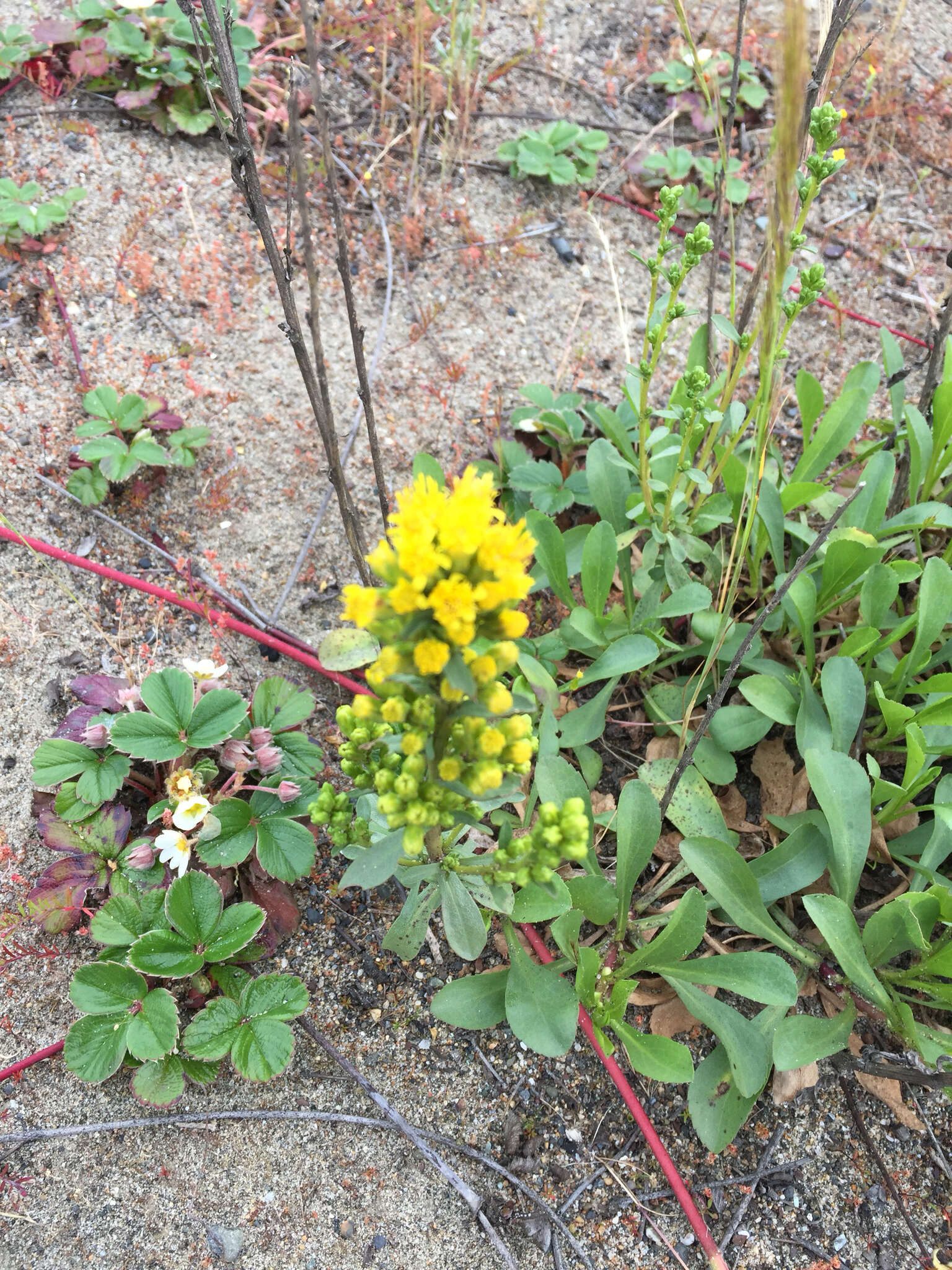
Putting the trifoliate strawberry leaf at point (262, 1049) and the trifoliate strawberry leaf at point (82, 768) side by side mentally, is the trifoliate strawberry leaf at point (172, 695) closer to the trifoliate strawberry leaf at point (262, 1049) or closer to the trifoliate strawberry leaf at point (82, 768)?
the trifoliate strawberry leaf at point (82, 768)

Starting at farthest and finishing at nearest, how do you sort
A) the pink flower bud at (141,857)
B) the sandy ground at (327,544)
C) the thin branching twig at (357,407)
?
the thin branching twig at (357,407) → the pink flower bud at (141,857) → the sandy ground at (327,544)

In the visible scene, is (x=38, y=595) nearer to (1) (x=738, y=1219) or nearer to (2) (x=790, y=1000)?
(2) (x=790, y=1000)

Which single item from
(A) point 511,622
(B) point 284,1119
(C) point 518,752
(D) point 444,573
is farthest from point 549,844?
(B) point 284,1119

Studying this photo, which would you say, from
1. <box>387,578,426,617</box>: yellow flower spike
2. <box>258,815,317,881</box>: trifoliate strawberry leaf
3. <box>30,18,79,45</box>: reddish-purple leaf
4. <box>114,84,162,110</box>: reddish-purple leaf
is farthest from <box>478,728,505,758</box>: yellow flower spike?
<box>30,18,79,45</box>: reddish-purple leaf

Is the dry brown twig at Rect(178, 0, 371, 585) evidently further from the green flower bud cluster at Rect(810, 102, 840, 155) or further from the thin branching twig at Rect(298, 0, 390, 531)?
the green flower bud cluster at Rect(810, 102, 840, 155)

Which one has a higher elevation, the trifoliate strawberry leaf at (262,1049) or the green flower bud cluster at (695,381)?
the green flower bud cluster at (695,381)

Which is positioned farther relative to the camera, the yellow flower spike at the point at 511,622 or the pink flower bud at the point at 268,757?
the pink flower bud at the point at 268,757

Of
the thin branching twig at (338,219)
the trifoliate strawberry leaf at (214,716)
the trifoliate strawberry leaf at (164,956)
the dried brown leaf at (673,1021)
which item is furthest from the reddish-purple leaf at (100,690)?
the dried brown leaf at (673,1021)

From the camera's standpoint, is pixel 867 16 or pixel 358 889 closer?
pixel 358 889

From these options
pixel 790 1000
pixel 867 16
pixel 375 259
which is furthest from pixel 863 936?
pixel 867 16
